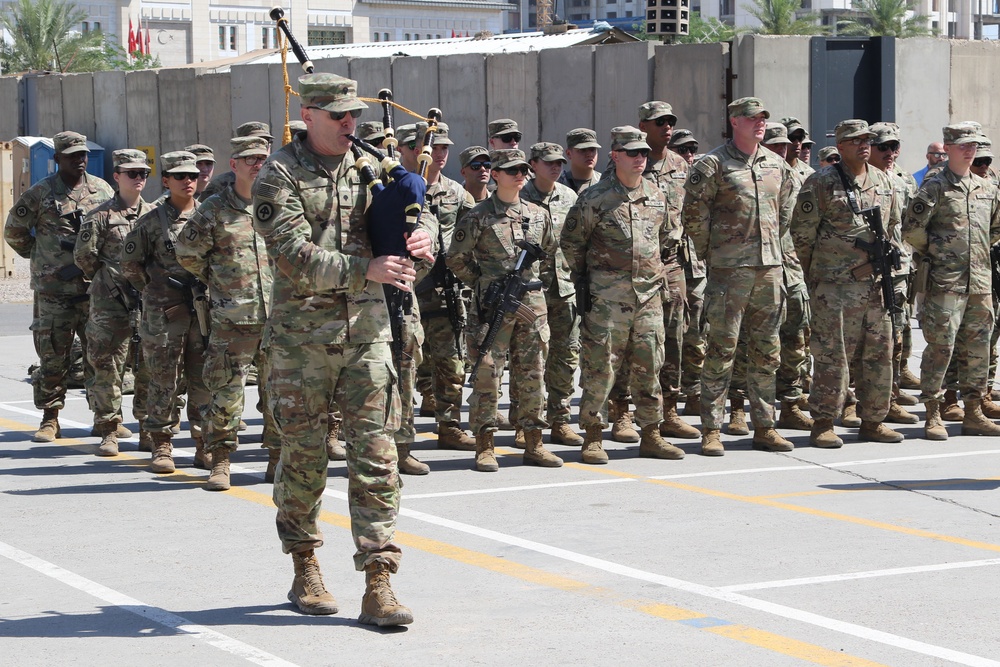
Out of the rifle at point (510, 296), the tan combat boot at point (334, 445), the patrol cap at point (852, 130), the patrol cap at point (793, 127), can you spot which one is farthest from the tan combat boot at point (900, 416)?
the tan combat boot at point (334, 445)

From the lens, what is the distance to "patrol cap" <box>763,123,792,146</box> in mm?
12977

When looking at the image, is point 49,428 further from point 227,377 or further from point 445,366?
point 445,366

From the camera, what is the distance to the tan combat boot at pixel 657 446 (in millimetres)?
10567

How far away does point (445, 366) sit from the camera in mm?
11297

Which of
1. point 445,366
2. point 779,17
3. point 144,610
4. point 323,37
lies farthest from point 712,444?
point 323,37

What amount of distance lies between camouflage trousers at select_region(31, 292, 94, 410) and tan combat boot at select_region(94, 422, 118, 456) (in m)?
0.51

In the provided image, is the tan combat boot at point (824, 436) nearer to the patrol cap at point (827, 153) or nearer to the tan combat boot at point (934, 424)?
the tan combat boot at point (934, 424)

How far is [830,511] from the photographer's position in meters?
8.72

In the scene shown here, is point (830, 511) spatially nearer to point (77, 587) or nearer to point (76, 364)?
point (77, 587)

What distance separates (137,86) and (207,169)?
26.1m

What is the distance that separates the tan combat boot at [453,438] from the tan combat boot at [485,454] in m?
0.93

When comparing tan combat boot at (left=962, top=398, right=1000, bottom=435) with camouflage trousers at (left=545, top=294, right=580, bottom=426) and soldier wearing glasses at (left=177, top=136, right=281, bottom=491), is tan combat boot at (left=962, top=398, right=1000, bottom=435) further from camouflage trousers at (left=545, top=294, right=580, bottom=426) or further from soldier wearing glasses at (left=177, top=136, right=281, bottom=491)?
soldier wearing glasses at (left=177, top=136, right=281, bottom=491)

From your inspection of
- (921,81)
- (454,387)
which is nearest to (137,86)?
(921,81)

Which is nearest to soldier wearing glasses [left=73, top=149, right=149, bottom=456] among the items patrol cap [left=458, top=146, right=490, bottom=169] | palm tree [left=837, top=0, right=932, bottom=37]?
patrol cap [left=458, top=146, right=490, bottom=169]
